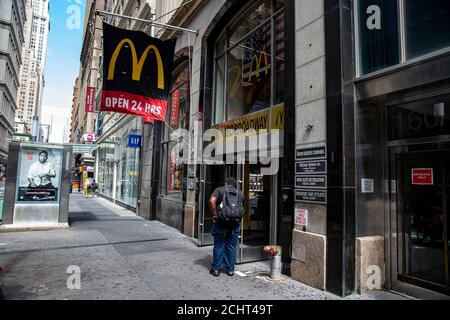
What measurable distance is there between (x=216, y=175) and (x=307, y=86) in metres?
4.47

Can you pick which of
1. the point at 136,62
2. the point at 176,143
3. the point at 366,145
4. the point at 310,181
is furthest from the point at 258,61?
the point at 176,143

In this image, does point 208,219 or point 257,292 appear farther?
point 208,219

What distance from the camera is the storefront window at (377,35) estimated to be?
488 cm

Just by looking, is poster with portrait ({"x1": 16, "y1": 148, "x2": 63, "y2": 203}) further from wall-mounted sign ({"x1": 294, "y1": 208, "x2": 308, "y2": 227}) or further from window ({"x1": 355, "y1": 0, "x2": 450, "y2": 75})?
window ({"x1": 355, "y1": 0, "x2": 450, "y2": 75})

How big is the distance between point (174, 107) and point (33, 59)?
111852 millimetres

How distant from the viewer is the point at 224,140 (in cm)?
896

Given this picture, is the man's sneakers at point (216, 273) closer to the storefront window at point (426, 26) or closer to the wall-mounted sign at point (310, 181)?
the wall-mounted sign at point (310, 181)

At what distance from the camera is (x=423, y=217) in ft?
15.5

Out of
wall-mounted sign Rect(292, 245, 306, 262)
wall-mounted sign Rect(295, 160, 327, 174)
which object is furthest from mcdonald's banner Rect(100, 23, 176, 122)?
wall-mounted sign Rect(292, 245, 306, 262)

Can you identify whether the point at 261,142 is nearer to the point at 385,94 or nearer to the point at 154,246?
the point at 385,94

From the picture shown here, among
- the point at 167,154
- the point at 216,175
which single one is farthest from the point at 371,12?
the point at 167,154

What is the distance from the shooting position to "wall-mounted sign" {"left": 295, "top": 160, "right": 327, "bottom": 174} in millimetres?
5285

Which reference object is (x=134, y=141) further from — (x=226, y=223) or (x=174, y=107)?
(x=226, y=223)
